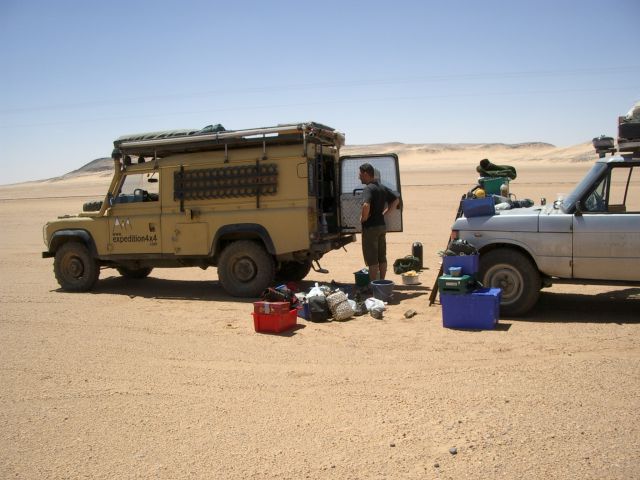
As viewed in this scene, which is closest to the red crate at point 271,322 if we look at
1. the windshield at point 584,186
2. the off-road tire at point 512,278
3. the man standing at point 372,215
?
the man standing at point 372,215

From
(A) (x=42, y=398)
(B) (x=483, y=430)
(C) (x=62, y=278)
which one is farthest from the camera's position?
(C) (x=62, y=278)

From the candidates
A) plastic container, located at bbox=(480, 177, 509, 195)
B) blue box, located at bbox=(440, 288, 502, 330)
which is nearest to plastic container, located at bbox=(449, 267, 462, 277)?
blue box, located at bbox=(440, 288, 502, 330)

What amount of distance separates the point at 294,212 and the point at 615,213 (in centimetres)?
441

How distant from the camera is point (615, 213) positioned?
713cm

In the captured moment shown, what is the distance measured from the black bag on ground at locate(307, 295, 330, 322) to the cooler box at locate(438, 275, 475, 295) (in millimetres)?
1596

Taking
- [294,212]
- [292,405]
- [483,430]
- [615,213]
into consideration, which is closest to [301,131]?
[294,212]

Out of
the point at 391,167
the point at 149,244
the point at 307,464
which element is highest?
the point at 391,167

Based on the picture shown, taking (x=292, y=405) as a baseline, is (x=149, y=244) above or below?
above

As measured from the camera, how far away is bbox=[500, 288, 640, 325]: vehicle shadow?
24.1 feet

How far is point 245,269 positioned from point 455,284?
373 centimetres

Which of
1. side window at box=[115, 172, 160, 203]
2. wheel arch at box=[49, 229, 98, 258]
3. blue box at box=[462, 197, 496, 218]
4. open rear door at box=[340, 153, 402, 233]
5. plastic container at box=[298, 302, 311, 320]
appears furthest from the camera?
wheel arch at box=[49, 229, 98, 258]

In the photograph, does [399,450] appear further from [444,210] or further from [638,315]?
[444,210]

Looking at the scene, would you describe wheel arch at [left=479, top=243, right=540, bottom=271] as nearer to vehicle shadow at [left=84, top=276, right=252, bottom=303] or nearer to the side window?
vehicle shadow at [left=84, top=276, right=252, bottom=303]

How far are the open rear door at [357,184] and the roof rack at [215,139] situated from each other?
1.94ft
